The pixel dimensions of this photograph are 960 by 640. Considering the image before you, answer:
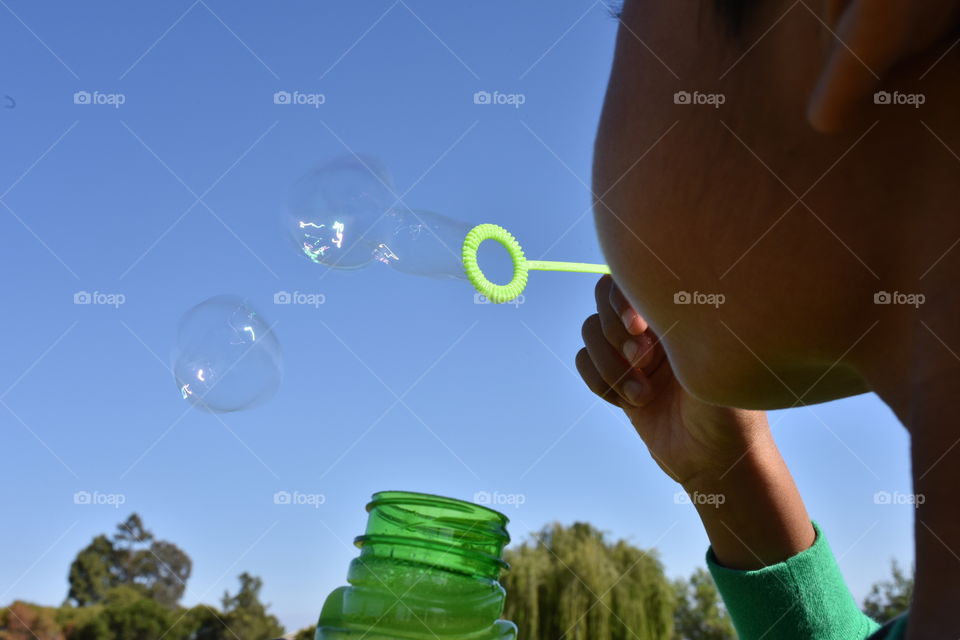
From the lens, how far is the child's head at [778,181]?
1.72 feet

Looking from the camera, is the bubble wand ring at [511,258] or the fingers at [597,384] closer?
the fingers at [597,384]

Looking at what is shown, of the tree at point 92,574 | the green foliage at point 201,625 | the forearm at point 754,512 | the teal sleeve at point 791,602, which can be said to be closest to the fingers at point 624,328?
the forearm at point 754,512

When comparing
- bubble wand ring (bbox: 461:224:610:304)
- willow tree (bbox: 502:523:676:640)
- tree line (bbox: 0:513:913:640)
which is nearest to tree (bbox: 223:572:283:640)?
tree line (bbox: 0:513:913:640)

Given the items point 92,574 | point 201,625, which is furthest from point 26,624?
point 92,574

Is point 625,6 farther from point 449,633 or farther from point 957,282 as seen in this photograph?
point 449,633

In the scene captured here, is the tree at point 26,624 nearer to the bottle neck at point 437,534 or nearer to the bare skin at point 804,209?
the bottle neck at point 437,534

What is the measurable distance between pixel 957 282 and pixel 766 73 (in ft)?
0.65

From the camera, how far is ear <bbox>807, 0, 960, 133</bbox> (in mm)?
483

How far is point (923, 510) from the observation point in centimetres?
48

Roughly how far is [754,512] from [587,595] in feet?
57.3

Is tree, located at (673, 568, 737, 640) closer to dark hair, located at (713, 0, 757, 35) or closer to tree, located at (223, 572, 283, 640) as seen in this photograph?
tree, located at (223, 572, 283, 640)

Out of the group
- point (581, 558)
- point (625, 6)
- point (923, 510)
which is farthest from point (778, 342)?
point (581, 558)

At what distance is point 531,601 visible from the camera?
16969 millimetres

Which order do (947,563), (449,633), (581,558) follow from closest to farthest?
(947,563), (449,633), (581,558)
